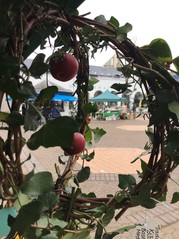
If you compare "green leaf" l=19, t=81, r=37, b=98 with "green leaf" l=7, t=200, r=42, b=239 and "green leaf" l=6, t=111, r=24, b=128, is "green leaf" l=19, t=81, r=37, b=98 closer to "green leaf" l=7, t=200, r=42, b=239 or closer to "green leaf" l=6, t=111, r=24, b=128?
"green leaf" l=6, t=111, r=24, b=128

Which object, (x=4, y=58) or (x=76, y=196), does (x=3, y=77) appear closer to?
(x=4, y=58)

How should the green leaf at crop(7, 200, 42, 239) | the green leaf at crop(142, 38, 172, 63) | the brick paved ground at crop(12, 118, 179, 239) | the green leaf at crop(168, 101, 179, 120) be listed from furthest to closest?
1. the brick paved ground at crop(12, 118, 179, 239)
2. the green leaf at crop(142, 38, 172, 63)
3. the green leaf at crop(168, 101, 179, 120)
4. the green leaf at crop(7, 200, 42, 239)

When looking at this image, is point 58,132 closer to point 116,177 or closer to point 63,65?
point 63,65

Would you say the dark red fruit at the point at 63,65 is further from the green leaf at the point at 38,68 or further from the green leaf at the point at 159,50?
the green leaf at the point at 159,50

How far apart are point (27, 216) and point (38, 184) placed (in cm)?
7

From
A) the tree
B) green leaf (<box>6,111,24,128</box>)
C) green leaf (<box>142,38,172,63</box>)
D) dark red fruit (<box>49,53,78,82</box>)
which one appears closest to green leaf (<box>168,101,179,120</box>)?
the tree

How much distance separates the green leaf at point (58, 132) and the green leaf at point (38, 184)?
3.0 inches

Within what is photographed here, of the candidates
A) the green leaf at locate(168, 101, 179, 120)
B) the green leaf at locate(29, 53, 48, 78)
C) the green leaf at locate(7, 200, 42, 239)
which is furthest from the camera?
Answer: the green leaf at locate(168, 101, 179, 120)

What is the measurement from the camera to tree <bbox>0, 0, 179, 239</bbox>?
0.49 m

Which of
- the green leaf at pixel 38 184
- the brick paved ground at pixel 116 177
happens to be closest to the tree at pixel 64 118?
the green leaf at pixel 38 184

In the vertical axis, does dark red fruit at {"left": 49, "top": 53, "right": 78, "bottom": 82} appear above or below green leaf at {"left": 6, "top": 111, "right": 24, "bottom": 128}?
above

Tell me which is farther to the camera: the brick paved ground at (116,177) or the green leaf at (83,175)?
the brick paved ground at (116,177)

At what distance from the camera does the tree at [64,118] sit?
19.2 inches

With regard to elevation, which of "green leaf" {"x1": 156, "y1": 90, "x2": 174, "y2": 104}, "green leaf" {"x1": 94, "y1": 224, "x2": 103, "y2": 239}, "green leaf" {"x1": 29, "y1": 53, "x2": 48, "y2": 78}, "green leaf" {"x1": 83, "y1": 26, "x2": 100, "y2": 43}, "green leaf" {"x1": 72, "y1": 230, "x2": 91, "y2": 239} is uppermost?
"green leaf" {"x1": 83, "y1": 26, "x2": 100, "y2": 43}
